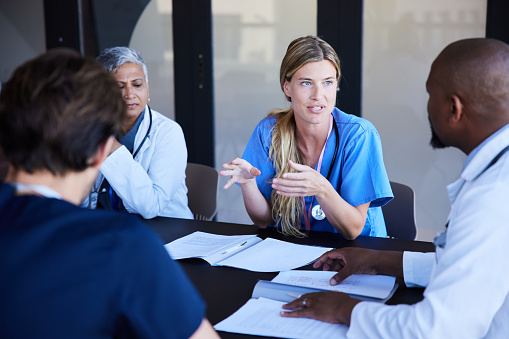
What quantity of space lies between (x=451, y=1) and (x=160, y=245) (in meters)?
3.69

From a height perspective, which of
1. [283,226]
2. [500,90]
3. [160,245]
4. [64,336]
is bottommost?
[283,226]

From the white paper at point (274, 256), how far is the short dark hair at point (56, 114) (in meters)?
0.87

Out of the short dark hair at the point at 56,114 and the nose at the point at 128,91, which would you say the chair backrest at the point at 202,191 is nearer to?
the nose at the point at 128,91

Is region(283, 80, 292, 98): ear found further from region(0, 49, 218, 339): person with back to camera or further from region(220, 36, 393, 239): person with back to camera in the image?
region(0, 49, 218, 339): person with back to camera

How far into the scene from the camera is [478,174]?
1132 millimetres

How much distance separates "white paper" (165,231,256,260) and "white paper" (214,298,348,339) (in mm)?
435

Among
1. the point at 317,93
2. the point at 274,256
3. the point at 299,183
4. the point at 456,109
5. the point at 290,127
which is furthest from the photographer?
the point at 290,127

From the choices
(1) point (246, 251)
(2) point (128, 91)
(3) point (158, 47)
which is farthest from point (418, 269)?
(3) point (158, 47)

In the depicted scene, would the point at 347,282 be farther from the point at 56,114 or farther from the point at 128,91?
the point at 128,91

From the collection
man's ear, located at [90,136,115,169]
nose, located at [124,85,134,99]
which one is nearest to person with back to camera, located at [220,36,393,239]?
nose, located at [124,85,134,99]

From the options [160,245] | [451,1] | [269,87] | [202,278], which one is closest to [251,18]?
[269,87]

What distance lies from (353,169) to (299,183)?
1.15 feet

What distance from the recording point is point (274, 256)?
1749 millimetres

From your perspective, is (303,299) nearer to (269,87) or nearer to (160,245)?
(160,245)
